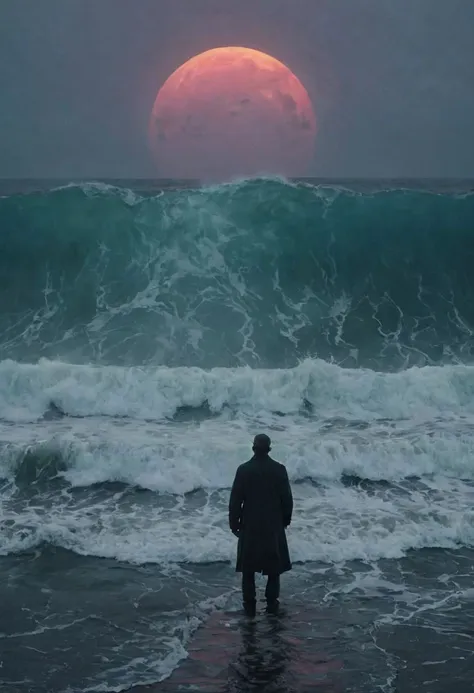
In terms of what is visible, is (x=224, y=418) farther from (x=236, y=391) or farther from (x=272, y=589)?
(x=272, y=589)

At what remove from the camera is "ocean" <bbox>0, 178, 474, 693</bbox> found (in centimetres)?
514

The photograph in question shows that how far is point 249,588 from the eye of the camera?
5.21 meters

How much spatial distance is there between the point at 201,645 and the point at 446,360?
9.31 metres

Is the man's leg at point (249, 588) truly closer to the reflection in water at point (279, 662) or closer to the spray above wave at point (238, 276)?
the reflection in water at point (279, 662)

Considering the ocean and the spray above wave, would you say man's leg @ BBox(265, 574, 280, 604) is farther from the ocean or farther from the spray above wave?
the spray above wave

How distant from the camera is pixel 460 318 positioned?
47.7 feet

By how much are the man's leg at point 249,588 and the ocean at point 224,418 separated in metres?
0.23

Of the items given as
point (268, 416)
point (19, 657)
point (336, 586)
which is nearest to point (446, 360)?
point (268, 416)

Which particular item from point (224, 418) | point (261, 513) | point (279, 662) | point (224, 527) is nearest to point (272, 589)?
point (261, 513)

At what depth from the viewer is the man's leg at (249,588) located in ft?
17.1

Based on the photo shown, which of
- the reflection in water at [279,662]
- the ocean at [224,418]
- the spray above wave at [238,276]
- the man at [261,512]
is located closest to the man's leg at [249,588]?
the man at [261,512]

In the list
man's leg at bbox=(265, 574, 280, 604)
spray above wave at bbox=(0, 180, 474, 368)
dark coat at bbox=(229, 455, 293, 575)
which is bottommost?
man's leg at bbox=(265, 574, 280, 604)

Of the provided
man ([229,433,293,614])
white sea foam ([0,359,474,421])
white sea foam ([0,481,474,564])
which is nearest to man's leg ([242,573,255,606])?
man ([229,433,293,614])

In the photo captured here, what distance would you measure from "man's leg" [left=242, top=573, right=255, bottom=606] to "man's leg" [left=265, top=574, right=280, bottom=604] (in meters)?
0.13
